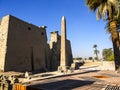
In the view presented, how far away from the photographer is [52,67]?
35.4 metres

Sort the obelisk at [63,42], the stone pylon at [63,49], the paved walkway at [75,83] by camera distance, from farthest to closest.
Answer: the obelisk at [63,42]
the stone pylon at [63,49]
the paved walkway at [75,83]

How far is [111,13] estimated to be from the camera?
13.7 m

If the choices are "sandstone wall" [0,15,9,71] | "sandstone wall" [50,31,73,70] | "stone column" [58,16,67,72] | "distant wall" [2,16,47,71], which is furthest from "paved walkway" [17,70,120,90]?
"sandstone wall" [50,31,73,70]

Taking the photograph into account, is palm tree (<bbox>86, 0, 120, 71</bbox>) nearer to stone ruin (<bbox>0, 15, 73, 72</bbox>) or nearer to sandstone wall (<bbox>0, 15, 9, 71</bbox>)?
stone ruin (<bbox>0, 15, 73, 72</bbox>)

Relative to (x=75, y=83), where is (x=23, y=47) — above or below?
above

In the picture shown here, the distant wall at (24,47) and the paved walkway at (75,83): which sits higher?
the distant wall at (24,47)

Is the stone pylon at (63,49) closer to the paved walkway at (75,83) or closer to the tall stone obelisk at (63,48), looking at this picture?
the tall stone obelisk at (63,48)

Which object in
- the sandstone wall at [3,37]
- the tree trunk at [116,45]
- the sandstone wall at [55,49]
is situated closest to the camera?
the tree trunk at [116,45]

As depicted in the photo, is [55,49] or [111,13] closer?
[111,13]

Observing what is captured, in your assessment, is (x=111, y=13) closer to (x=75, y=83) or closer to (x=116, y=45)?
(x=116, y=45)

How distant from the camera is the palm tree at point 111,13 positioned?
42.7 feet

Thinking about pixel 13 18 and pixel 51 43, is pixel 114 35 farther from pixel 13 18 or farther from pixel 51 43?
pixel 51 43

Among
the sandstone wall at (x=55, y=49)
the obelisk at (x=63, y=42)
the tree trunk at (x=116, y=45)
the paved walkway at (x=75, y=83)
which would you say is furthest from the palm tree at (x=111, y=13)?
the sandstone wall at (x=55, y=49)

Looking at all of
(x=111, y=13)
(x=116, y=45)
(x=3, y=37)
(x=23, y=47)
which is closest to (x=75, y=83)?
(x=116, y=45)
